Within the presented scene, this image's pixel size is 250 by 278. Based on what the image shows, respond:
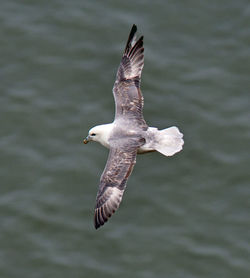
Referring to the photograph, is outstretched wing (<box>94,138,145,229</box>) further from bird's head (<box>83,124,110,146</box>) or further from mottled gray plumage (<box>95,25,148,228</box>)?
bird's head (<box>83,124,110,146</box>)

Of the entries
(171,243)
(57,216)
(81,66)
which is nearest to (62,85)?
(81,66)

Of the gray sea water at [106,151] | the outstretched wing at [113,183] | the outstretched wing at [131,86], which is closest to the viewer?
the outstretched wing at [113,183]

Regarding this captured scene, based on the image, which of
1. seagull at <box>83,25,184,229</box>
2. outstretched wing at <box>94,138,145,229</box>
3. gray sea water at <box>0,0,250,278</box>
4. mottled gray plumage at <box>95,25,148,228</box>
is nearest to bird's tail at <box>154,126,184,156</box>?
seagull at <box>83,25,184,229</box>

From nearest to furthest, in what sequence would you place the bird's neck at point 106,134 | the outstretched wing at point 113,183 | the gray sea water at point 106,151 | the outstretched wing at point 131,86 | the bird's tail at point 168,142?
the outstretched wing at point 113,183
the bird's tail at point 168,142
the bird's neck at point 106,134
the outstretched wing at point 131,86
the gray sea water at point 106,151

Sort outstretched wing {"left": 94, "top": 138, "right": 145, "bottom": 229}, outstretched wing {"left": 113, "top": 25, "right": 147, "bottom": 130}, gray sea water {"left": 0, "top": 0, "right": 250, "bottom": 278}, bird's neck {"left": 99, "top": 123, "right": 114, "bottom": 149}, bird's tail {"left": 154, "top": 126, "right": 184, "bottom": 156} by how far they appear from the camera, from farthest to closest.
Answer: gray sea water {"left": 0, "top": 0, "right": 250, "bottom": 278} → outstretched wing {"left": 113, "top": 25, "right": 147, "bottom": 130} → bird's neck {"left": 99, "top": 123, "right": 114, "bottom": 149} → bird's tail {"left": 154, "top": 126, "right": 184, "bottom": 156} → outstretched wing {"left": 94, "top": 138, "right": 145, "bottom": 229}

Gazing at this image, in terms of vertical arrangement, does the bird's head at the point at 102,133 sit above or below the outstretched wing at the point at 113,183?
above

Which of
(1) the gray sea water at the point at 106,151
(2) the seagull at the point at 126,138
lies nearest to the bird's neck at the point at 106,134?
(2) the seagull at the point at 126,138

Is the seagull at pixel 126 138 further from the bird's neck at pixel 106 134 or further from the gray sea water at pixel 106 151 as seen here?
the gray sea water at pixel 106 151

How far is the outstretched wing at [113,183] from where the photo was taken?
10.5m

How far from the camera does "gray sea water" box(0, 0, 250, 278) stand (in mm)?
12883

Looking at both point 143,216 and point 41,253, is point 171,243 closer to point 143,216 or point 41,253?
point 143,216

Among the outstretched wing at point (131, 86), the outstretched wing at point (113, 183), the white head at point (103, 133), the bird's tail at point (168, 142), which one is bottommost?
the outstretched wing at point (113, 183)

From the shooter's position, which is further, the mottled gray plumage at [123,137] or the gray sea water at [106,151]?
the gray sea water at [106,151]

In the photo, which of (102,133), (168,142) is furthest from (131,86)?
(168,142)
